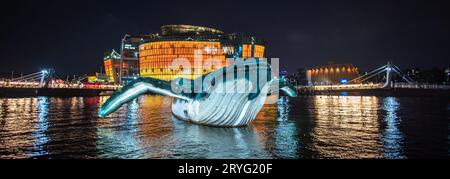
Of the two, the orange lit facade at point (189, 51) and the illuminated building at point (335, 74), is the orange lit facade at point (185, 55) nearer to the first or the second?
the orange lit facade at point (189, 51)

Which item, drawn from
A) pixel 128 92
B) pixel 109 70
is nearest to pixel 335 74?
pixel 109 70

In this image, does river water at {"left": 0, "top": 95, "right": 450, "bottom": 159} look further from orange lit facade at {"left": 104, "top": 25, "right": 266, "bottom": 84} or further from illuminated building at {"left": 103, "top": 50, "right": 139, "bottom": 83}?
illuminated building at {"left": 103, "top": 50, "right": 139, "bottom": 83}

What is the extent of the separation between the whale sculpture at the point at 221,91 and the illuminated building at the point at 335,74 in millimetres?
143385

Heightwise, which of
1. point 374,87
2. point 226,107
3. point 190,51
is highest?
point 190,51

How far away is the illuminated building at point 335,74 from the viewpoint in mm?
160375

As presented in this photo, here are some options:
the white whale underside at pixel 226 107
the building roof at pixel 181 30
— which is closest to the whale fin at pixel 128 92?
the white whale underside at pixel 226 107

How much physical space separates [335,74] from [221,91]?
156 metres

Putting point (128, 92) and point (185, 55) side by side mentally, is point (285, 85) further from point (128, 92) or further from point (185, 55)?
point (185, 55)

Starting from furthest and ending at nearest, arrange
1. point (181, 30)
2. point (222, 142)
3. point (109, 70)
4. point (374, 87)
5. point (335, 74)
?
1. point (109, 70)
2. point (181, 30)
3. point (335, 74)
4. point (374, 87)
5. point (222, 142)

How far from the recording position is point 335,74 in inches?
6432

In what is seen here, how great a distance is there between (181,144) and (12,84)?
111394 mm
